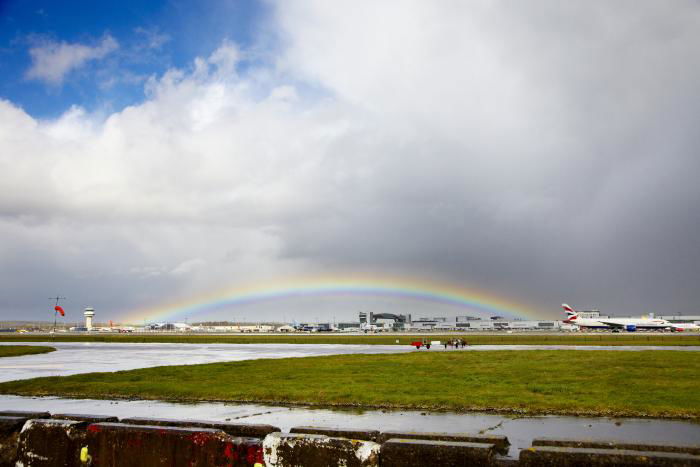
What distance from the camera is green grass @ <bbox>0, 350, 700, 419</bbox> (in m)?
22.3

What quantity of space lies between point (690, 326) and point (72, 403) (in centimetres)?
21465

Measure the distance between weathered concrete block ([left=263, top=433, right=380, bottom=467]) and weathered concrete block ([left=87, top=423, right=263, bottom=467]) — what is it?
0.22 meters

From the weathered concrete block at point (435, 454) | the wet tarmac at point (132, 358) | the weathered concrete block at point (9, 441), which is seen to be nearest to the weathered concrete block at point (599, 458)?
the weathered concrete block at point (435, 454)

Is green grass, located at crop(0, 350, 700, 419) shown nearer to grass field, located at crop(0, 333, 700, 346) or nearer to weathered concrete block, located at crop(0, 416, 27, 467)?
weathered concrete block, located at crop(0, 416, 27, 467)

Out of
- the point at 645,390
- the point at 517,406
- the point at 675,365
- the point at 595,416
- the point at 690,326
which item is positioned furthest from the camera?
the point at 690,326

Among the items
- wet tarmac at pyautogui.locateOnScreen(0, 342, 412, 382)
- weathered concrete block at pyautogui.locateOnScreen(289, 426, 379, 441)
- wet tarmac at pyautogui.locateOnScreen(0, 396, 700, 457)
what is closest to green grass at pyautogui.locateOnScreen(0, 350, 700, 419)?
wet tarmac at pyautogui.locateOnScreen(0, 396, 700, 457)

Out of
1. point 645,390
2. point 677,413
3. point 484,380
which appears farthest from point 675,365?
point 677,413

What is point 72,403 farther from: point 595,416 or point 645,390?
point 645,390

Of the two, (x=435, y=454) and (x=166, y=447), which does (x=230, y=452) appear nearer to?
(x=166, y=447)

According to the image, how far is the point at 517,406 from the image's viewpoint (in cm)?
2180

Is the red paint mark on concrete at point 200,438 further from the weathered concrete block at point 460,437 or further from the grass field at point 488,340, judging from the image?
the grass field at point 488,340

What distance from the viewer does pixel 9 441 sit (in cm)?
911

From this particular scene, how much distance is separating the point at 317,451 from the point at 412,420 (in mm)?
12086

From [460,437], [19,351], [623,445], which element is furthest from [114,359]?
[623,445]
